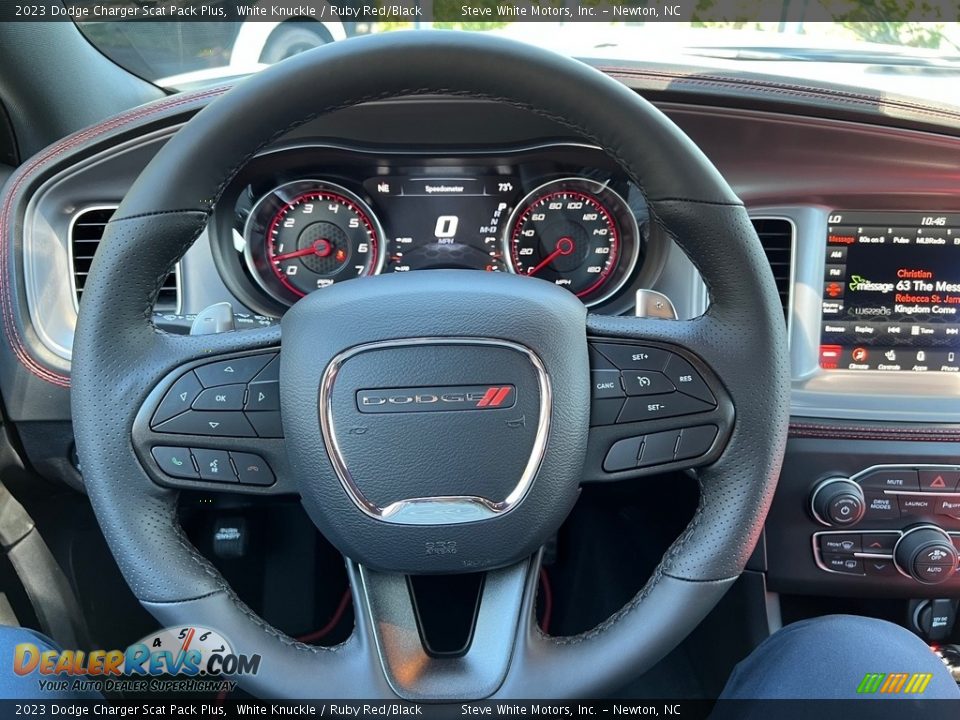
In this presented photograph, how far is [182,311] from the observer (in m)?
1.67

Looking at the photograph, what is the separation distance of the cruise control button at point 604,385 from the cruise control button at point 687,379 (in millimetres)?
67

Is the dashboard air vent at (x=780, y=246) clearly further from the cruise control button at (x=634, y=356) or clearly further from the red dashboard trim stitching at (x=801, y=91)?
the cruise control button at (x=634, y=356)

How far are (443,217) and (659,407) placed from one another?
754mm

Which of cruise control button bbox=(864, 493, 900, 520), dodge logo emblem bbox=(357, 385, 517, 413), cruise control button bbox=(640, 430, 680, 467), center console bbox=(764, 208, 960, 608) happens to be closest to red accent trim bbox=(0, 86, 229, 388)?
dodge logo emblem bbox=(357, 385, 517, 413)

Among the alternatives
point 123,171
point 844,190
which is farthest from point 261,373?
point 844,190

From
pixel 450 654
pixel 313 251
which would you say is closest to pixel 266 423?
pixel 450 654

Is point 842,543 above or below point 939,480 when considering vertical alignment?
below

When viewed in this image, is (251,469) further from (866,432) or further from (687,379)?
(866,432)

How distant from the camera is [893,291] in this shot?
165 cm

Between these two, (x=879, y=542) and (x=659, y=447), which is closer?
(x=659, y=447)

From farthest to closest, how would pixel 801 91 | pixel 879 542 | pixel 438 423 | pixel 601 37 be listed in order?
pixel 601 37
pixel 879 542
pixel 801 91
pixel 438 423

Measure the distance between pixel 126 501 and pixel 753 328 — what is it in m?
0.85

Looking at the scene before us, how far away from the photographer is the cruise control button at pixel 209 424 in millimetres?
1062

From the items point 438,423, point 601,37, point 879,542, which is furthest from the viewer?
point 601,37
